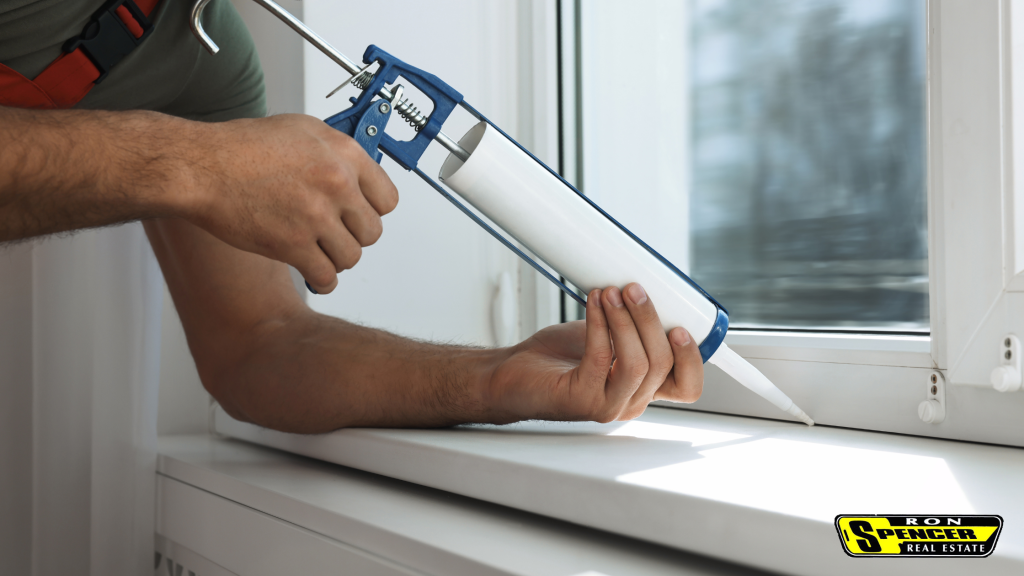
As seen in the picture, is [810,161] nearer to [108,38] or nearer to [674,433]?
[674,433]

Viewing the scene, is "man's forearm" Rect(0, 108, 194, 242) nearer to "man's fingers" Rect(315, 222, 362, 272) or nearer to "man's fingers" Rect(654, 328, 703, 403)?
"man's fingers" Rect(315, 222, 362, 272)

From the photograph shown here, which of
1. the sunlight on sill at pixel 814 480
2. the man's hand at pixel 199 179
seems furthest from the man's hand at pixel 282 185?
the sunlight on sill at pixel 814 480

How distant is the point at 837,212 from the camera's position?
84 centimetres

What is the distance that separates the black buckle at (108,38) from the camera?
71cm

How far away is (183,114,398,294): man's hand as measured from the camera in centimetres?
56

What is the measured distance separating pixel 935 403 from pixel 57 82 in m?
0.92

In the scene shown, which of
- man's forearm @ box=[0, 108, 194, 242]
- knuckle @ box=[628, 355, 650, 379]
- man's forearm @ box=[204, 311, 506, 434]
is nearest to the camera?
man's forearm @ box=[0, 108, 194, 242]

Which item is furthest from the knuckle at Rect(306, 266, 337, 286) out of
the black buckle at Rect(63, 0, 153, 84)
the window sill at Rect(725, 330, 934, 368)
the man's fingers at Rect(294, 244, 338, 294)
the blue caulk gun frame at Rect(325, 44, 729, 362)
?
the window sill at Rect(725, 330, 934, 368)

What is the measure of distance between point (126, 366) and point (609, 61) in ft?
2.67

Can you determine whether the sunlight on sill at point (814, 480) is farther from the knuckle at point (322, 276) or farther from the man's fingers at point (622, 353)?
the knuckle at point (322, 276)

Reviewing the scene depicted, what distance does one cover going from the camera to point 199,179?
1.82ft

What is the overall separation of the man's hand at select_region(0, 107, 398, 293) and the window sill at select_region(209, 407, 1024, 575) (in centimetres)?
22

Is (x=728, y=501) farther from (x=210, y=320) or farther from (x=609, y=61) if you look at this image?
(x=609, y=61)

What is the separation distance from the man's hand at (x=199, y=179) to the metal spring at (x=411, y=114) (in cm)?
5
